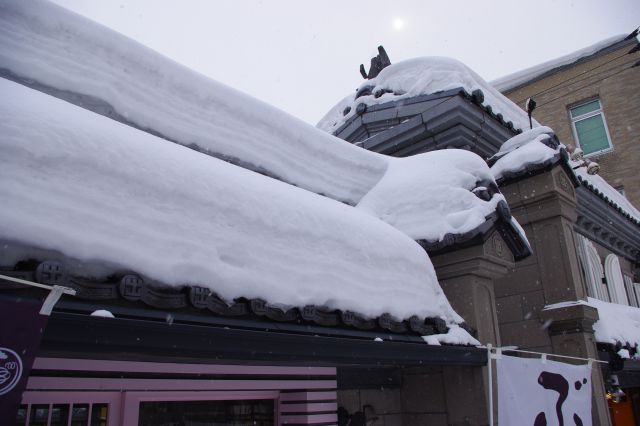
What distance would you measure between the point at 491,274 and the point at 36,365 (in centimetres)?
452

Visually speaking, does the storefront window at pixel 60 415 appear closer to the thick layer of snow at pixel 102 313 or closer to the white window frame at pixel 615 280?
the thick layer of snow at pixel 102 313

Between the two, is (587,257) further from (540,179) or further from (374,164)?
(374,164)

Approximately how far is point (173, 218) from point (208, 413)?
161 cm

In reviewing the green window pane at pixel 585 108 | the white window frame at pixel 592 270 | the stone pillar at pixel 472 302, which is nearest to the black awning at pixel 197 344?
the stone pillar at pixel 472 302

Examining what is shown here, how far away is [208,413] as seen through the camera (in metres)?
3.59

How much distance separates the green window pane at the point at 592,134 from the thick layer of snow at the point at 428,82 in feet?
30.2

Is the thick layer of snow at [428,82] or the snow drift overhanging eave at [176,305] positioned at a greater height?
the thick layer of snow at [428,82]

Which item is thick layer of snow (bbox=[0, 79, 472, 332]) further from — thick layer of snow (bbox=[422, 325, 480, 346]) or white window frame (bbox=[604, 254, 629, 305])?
white window frame (bbox=[604, 254, 629, 305])

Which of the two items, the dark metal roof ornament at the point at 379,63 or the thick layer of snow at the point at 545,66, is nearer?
the dark metal roof ornament at the point at 379,63

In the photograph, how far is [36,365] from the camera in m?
2.67

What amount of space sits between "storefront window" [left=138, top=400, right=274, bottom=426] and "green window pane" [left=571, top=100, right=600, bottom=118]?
701 inches

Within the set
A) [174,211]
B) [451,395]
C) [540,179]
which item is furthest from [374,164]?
[174,211]

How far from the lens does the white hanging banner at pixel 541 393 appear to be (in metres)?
4.48

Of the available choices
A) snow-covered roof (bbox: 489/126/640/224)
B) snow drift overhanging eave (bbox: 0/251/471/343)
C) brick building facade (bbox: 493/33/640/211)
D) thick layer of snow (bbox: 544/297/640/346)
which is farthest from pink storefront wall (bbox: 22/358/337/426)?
brick building facade (bbox: 493/33/640/211)
